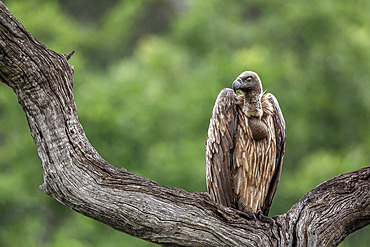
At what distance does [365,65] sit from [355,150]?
2.88 meters

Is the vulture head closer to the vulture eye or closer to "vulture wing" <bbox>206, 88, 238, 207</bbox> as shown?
the vulture eye

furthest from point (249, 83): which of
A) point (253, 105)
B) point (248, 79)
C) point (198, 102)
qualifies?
point (198, 102)

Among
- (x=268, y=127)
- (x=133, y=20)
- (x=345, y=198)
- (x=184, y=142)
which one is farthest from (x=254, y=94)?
(x=133, y=20)

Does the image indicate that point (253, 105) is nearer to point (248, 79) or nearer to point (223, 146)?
point (248, 79)

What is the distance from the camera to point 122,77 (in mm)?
17922

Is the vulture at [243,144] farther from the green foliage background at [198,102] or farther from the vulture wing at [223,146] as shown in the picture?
the green foliage background at [198,102]

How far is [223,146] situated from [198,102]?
10.9m

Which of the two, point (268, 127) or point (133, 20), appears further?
point (133, 20)

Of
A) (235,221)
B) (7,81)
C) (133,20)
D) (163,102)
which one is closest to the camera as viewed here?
(7,81)

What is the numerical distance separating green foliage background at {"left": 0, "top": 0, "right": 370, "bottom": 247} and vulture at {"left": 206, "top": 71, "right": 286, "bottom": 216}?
8410 mm

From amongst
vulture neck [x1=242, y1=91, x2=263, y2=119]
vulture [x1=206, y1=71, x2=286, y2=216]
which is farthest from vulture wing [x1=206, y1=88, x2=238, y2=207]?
vulture neck [x1=242, y1=91, x2=263, y2=119]

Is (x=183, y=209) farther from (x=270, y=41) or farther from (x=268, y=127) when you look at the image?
(x=270, y=41)

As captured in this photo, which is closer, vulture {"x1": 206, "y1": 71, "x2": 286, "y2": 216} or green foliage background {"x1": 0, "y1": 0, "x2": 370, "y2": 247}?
vulture {"x1": 206, "y1": 71, "x2": 286, "y2": 216}

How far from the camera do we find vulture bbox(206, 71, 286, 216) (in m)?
5.61
